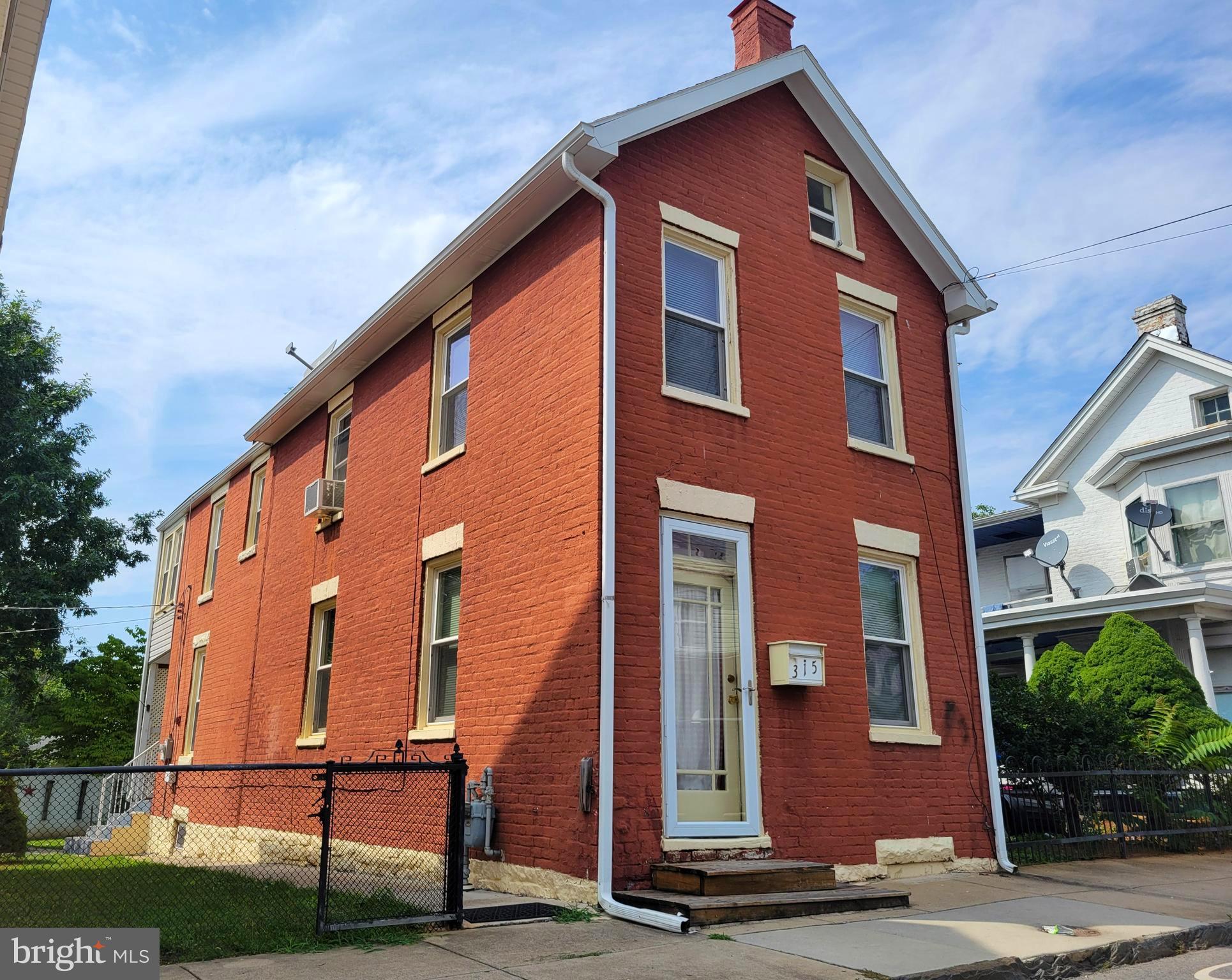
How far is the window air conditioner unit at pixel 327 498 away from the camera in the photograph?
45.3 feet

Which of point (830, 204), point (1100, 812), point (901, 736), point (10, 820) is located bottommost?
point (10, 820)

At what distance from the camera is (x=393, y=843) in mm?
10570

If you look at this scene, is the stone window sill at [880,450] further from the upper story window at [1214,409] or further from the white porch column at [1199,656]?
the upper story window at [1214,409]

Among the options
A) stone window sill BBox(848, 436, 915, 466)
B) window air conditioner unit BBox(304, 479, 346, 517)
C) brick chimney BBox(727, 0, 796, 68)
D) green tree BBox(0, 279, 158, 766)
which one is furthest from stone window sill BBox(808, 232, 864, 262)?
green tree BBox(0, 279, 158, 766)

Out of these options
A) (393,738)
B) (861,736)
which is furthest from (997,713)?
(393,738)

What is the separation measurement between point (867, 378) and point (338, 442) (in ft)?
25.6

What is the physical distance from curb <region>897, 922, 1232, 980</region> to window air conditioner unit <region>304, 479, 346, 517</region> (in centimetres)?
1026

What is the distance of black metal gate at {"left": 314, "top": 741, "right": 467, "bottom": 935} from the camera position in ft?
21.4

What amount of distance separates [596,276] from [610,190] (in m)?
0.97

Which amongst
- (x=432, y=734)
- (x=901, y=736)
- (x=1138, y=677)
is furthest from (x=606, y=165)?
(x=1138, y=677)

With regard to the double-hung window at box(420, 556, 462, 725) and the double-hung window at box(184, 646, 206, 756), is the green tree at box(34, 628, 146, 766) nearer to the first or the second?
the double-hung window at box(184, 646, 206, 756)

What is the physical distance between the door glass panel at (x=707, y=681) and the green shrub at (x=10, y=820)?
11.6m

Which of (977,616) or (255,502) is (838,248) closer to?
(977,616)

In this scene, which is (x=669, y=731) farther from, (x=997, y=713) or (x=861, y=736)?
(x=997, y=713)
